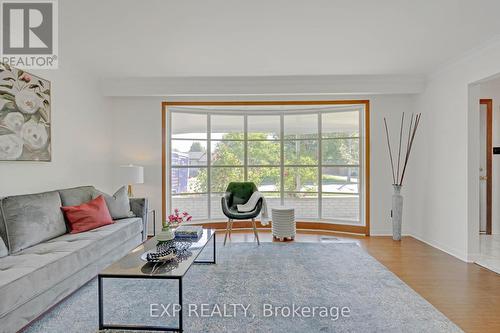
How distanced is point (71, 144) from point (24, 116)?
848mm

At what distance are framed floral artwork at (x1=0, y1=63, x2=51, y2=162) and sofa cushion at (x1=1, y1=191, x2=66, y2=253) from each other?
1.77ft

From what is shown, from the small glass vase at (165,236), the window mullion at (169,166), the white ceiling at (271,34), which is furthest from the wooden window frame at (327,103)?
the small glass vase at (165,236)

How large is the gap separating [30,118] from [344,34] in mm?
3602

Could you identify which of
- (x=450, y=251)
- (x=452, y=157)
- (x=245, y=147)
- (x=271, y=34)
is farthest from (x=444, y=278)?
(x=245, y=147)

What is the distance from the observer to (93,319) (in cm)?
221

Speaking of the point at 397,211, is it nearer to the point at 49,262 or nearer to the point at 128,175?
the point at 128,175

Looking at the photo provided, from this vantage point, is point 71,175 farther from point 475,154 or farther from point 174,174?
point 475,154

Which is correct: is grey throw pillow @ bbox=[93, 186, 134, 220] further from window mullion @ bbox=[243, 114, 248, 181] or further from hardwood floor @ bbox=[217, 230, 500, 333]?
window mullion @ bbox=[243, 114, 248, 181]

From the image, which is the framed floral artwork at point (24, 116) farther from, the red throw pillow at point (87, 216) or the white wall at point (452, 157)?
the white wall at point (452, 157)

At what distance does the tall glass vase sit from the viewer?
4.43 m

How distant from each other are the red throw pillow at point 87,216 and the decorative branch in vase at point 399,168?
13.7 feet

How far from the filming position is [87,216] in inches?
126

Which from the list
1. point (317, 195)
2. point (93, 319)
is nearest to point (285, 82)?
point (317, 195)

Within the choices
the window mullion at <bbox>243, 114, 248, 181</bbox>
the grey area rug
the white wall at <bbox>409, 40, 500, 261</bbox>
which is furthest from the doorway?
the window mullion at <bbox>243, 114, 248, 181</bbox>
